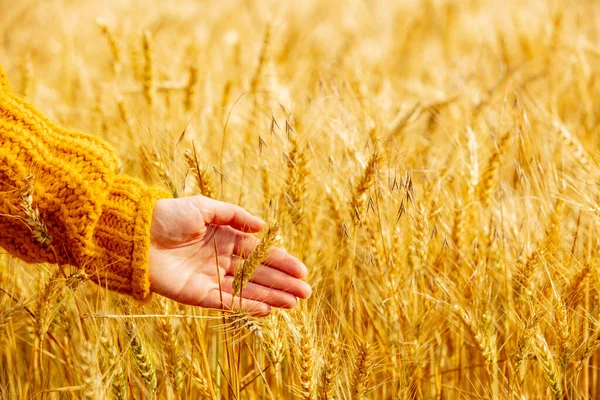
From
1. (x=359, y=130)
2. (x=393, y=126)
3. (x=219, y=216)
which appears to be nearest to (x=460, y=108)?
(x=393, y=126)

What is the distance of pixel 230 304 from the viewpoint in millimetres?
1147

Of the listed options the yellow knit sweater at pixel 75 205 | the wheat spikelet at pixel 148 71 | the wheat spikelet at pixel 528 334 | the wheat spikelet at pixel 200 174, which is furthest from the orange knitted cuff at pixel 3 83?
the wheat spikelet at pixel 528 334

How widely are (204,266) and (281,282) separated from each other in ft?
0.61

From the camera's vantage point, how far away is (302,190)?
1268 millimetres

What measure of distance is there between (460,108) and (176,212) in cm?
147

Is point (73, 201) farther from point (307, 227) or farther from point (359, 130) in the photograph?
point (359, 130)

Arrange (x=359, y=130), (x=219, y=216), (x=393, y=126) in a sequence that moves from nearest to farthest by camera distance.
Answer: (x=219, y=216), (x=359, y=130), (x=393, y=126)

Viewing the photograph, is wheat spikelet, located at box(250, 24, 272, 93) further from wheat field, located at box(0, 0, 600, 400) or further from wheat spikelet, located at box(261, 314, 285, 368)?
wheat spikelet, located at box(261, 314, 285, 368)

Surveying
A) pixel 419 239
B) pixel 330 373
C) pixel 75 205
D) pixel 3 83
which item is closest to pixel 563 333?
pixel 419 239

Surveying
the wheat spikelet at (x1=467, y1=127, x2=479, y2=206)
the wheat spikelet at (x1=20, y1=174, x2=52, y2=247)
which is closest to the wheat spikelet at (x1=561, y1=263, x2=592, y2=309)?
the wheat spikelet at (x1=467, y1=127, x2=479, y2=206)

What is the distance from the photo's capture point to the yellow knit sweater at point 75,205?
3.66 ft

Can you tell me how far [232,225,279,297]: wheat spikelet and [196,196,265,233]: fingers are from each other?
14 cm

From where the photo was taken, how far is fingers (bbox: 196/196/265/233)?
3.74 feet

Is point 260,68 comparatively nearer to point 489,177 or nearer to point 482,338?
point 489,177
